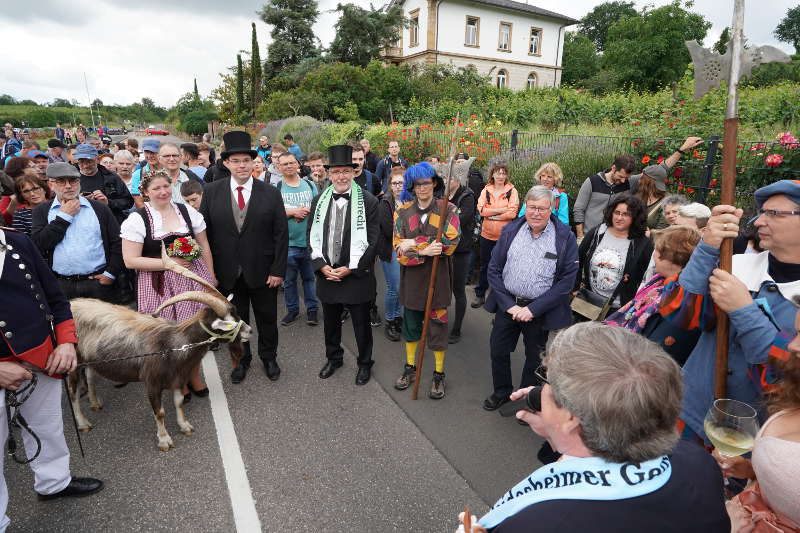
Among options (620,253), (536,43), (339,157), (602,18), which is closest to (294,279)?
(339,157)

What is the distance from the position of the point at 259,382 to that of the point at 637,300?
11.4 ft

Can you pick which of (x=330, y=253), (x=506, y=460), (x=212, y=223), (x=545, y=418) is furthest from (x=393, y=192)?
(x=545, y=418)

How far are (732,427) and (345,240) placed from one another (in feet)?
10.8

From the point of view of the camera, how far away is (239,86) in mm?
38312

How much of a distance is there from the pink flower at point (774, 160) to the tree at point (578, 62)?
46991mm

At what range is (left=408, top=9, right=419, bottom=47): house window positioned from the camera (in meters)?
37.5

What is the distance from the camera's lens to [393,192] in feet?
19.1

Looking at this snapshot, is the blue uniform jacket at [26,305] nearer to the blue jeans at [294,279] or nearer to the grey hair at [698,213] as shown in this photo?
the blue jeans at [294,279]

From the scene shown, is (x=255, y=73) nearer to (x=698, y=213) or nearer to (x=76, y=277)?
(x=76, y=277)

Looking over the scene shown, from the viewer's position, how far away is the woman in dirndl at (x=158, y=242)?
371 cm

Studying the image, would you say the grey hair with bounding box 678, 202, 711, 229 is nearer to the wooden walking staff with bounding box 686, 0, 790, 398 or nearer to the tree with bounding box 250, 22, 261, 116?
the wooden walking staff with bounding box 686, 0, 790, 398

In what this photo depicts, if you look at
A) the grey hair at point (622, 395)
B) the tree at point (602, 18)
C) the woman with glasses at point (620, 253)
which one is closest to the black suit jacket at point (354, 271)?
the woman with glasses at point (620, 253)

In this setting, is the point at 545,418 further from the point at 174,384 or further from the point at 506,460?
the point at 174,384

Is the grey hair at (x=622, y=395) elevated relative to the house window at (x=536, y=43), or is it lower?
lower
